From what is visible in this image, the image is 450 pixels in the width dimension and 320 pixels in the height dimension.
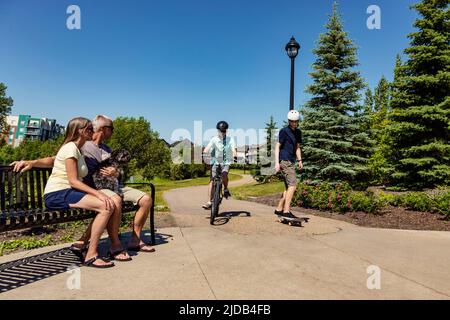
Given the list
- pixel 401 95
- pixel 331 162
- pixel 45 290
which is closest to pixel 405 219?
pixel 45 290

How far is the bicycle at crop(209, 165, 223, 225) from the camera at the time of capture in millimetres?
5887

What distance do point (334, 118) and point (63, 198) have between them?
14758 mm

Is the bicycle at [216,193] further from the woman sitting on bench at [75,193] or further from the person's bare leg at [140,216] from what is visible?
the woman sitting on bench at [75,193]

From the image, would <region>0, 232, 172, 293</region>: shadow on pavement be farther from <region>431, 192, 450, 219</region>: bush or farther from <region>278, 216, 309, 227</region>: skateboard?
<region>431, 192, 450, 219</region>: bush

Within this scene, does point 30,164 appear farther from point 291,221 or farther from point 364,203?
point 364,203

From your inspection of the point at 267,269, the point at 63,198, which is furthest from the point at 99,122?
the point at 267,269

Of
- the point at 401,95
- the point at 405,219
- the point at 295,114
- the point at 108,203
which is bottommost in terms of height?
the point at 405,219

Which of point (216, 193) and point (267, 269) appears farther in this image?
point (216, 193)

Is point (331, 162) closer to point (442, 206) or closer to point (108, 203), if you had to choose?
point (442, 206)

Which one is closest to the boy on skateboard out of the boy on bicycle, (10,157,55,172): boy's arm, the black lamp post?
the boy on bicycle

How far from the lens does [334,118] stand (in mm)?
16156

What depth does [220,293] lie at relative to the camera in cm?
278

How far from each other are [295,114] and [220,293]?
4.33 meters

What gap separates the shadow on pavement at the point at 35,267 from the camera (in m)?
3.00
